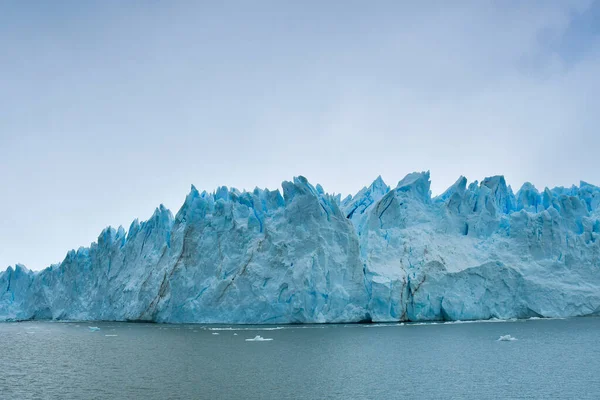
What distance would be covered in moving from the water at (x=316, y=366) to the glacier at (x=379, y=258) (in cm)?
493

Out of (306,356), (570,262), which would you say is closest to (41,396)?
(306,356)

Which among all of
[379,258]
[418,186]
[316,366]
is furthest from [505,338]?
[418,186]

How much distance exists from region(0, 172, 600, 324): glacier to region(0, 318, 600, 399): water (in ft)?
16.2

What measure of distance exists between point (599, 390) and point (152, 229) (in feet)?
99.7

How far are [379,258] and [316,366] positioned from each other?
1621 cm

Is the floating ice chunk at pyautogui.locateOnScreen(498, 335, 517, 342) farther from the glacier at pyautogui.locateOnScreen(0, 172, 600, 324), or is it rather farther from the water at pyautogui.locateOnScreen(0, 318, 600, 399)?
the glacier at pyautogui.locateOnScreen(0, 172, 600, 324)

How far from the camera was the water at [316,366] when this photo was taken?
38.8ft

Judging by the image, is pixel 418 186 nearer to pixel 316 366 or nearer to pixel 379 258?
pixel 379 258

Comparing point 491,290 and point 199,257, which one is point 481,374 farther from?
point 199,257

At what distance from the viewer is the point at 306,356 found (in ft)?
55.3

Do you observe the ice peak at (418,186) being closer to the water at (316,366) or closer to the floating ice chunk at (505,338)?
the water at (316,366)

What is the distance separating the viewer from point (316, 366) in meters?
15.1

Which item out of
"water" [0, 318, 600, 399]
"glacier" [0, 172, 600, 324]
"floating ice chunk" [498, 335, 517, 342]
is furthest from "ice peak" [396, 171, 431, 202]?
"floating ice chunk" [498, 335, 517, 342]

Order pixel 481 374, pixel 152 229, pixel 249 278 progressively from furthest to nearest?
pixel 152 229 < pixel 249 278 < pixel 481 374
